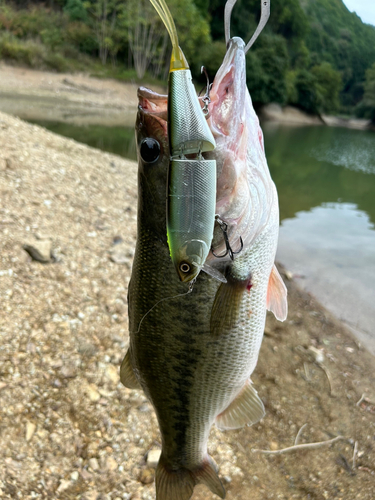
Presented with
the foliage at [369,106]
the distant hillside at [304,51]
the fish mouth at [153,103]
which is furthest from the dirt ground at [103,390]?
the foliage at [369,106]

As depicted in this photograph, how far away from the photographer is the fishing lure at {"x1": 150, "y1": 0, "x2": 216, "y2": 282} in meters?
0.95

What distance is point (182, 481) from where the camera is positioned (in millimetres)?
1852

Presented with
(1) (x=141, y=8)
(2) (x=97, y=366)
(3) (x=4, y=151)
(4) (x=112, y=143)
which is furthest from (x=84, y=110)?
(2) (x=97, y=366)

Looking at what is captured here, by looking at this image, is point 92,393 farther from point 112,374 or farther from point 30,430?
point 30,430

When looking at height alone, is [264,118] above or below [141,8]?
below

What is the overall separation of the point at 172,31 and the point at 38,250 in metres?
3.30

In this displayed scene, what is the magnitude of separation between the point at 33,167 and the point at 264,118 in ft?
145

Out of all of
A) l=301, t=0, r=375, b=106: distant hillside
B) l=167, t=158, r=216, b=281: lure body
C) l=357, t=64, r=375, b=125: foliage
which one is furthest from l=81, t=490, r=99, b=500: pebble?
l=301, t=0, r=375, b=106: distant hillside

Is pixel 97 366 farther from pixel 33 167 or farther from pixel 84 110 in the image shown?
pixel 84 110

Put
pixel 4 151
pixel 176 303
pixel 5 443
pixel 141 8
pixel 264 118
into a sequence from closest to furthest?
pixel 176 303, pixel 5 443, pixel 4 151, pixel 141 8, pixel 264 118

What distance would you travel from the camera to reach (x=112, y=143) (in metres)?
15.3

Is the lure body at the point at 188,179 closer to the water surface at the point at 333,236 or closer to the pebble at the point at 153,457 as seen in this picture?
the pebble at the point at 153,457

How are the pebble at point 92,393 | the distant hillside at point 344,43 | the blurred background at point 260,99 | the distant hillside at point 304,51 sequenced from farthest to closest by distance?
the distant hillside at point 344,43, the distant hillside at point 304,51, the blurred background at point 260,99, the pebble at point 92,393

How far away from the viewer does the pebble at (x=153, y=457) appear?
2.52 metres
